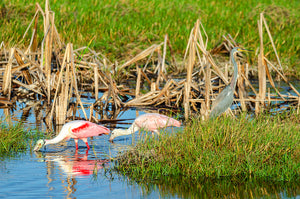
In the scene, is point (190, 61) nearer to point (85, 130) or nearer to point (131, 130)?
point (131, 130)

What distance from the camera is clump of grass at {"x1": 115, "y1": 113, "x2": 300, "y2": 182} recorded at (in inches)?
253

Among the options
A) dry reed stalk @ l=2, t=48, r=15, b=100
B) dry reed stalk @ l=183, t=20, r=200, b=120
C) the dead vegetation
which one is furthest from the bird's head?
Result: dry reed stalk @ l=2, t=48, r=15, b=100

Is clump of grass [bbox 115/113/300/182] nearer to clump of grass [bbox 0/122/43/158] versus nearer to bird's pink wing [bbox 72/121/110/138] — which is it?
bird's pink wing [bbox 72/121/110/138]

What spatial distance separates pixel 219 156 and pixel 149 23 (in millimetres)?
12462

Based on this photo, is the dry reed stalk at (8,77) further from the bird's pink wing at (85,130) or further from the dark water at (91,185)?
the dark water at (91,185)

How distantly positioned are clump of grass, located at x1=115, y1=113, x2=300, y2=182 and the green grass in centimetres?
849

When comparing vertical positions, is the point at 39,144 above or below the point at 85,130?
below

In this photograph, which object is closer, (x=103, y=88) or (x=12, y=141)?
(x=12, y=141)

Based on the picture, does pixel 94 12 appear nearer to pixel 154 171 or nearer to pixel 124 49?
pixel 124 49

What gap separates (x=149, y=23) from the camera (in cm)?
1853

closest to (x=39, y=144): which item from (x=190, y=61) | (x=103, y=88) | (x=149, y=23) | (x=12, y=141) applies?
(x=12, y=141)

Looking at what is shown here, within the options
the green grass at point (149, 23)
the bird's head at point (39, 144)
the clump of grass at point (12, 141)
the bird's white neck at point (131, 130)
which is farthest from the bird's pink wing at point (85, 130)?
the green grass at point (149, 23)

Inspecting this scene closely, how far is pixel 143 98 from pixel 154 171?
4.95 meters

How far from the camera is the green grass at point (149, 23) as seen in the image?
16888 millimetres
